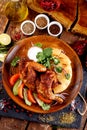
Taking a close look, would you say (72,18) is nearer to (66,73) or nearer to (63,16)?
(63,16)

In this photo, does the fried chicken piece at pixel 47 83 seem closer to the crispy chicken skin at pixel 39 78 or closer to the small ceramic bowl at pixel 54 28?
the crispy chicken skin at pixel 39 78

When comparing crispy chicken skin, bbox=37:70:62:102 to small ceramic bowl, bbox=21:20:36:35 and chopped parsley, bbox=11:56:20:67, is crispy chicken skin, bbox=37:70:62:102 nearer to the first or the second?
chopped parsley, bbox=11:56:20:67

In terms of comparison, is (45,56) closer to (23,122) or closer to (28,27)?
(28,27)

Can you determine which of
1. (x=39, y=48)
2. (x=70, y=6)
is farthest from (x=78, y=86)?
(x=70, y=6)

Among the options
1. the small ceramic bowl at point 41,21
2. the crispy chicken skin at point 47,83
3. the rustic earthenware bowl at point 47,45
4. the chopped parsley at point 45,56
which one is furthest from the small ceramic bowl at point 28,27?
the crispy chicken skin at point 47,83

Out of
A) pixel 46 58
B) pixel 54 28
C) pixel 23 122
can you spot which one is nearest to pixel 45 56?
pixel 46 58

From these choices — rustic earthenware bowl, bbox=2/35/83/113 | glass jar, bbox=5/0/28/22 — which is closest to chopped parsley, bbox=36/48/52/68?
rustic earthenware bowl, bbox=2/35/83/113
